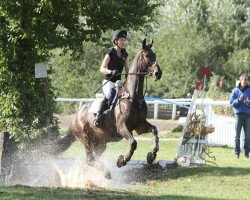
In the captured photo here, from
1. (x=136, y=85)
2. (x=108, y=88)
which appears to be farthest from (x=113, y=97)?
(x=136, y=85)

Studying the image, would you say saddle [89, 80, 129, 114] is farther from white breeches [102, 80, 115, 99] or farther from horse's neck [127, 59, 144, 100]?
horse's neck [127, 59, 144, 100]

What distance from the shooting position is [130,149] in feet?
42.6

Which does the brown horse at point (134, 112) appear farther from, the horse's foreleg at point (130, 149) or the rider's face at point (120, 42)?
the rider's face at point (120, 42)

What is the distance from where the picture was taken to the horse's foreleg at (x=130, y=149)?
12977 millimetres

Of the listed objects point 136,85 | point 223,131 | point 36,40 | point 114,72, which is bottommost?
point 223,131

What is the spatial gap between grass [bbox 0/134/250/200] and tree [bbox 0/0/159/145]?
224 centimetres

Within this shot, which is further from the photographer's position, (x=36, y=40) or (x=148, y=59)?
(x=36, y=40)

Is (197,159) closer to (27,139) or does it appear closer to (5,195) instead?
(27,139)

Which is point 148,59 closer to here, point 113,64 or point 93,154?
point 113,64

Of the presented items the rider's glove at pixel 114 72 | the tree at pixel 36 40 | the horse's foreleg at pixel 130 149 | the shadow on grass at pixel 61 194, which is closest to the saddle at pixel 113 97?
the rider's glove at pixel 114 72

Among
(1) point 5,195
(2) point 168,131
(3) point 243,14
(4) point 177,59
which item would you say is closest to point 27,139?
(1) point 5,195

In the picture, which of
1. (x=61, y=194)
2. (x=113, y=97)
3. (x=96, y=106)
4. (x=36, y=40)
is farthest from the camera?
(x=36, y=40)

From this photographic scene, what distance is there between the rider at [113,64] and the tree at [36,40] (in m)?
2.39

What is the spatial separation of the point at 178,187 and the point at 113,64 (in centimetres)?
290
